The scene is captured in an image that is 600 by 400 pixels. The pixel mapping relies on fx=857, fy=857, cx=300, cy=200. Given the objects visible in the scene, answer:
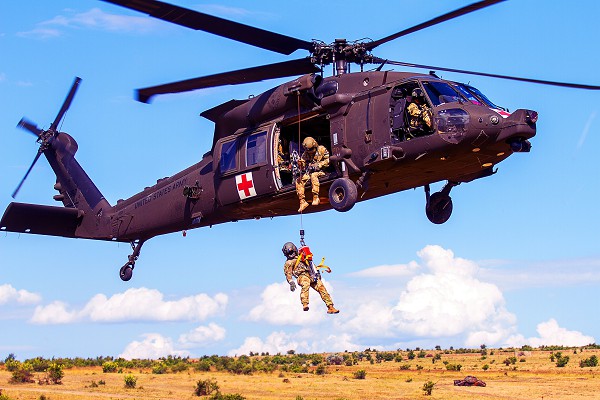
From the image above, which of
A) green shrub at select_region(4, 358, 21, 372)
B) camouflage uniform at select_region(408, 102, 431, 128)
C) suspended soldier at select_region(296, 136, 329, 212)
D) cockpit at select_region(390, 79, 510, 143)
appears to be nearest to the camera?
cockpit at select_region(390, 79, 510, 143)

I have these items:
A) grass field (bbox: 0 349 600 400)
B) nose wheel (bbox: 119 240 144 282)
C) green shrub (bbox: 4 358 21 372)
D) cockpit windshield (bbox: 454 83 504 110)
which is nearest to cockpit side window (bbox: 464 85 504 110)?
cockpit windshield (bbox: 454 83 504 110)

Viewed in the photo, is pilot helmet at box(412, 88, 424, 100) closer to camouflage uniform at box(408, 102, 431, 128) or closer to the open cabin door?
camouflage uniform at box(408, 102, 431, 128)

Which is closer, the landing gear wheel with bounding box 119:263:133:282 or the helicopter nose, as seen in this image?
the helicopter nose

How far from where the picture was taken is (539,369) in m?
52.6

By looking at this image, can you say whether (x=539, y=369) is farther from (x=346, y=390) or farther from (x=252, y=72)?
(x=252, y=72)

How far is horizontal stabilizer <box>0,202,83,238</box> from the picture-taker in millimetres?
26375

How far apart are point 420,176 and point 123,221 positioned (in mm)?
11166

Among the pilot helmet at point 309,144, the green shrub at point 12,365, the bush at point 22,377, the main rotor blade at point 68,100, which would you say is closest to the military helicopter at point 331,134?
the pilot helmet at point 309,144

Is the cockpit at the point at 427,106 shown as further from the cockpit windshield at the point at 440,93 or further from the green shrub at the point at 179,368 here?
the green shrub at the point at 179,368

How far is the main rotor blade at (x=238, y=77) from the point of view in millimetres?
20672

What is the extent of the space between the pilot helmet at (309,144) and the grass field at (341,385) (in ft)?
52.8

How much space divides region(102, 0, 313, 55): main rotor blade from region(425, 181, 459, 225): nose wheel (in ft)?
16.1

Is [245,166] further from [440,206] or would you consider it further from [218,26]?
[440,206]

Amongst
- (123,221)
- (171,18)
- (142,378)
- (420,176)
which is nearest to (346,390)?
(142,378)
